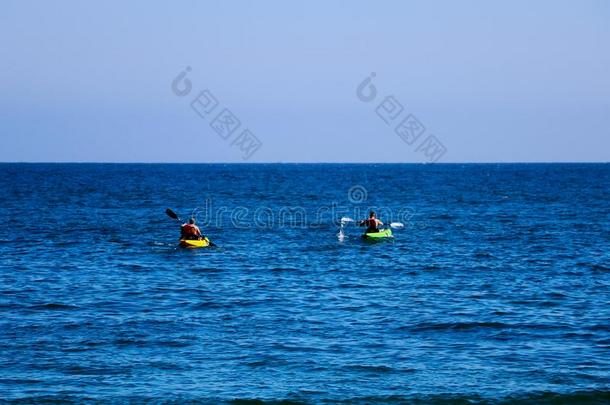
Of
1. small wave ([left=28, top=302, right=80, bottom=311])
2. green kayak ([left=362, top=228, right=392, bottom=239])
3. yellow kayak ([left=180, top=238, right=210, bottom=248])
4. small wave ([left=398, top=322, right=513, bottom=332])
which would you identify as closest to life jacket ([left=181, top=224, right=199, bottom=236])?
yellow kayak ([left=180, top=238, right=210, bottom=248])

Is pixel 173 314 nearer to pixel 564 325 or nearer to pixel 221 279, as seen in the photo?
pixel 221 279

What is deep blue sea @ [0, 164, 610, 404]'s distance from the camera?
60.5ft

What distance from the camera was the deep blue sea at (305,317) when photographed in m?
18.4

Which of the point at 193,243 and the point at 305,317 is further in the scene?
the point at 193,243

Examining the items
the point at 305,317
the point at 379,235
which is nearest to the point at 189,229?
the point at 379,235

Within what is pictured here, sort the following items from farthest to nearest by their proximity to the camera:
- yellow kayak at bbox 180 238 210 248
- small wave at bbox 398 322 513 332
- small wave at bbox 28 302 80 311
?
yellow kayak at bbox 180 238 210 248 < small wave at bbox 28 302 80 311 < small wave at bbox 398 322 513 332

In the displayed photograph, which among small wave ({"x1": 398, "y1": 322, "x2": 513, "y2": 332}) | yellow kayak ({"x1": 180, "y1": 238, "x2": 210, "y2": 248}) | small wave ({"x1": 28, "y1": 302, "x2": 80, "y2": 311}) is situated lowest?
small wave ({"x1": 398, "y1": 322, "x2": 513, "y2": 332})

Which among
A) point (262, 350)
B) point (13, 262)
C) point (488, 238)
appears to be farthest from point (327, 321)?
point (488, 238)

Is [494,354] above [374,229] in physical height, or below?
below

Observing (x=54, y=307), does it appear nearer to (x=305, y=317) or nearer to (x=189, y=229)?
(x=305, y=317)

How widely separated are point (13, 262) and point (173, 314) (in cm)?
1329

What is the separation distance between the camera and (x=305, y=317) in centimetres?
2477

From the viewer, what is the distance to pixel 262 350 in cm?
2105

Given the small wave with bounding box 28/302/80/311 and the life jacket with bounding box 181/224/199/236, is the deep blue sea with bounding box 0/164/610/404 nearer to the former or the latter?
the small wave with bounding box 28/302/80/311
